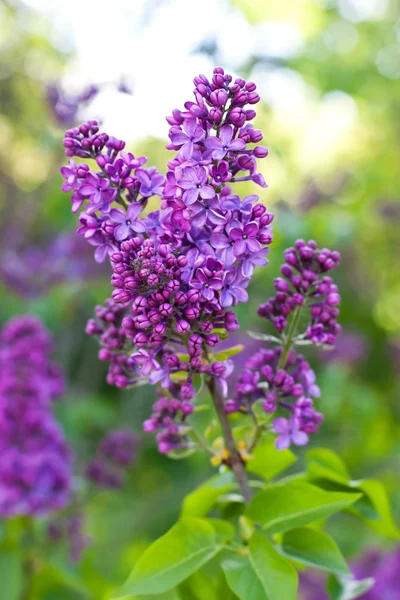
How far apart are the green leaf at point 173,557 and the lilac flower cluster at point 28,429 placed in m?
0.81

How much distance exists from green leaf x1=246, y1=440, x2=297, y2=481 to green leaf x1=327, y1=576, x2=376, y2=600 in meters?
0.29

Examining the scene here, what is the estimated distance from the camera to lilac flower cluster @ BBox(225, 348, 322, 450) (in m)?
1.09

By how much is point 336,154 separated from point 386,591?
19.1 feet

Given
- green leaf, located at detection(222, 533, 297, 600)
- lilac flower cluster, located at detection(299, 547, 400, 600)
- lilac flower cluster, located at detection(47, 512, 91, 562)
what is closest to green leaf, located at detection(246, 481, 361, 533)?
green leaf, located at detection(222, 533, 297, 600)

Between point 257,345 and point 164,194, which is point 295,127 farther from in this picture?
point 164,194

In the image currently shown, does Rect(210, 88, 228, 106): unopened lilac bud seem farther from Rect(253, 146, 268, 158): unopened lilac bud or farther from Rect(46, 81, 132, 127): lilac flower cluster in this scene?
Rect(46, 81, 132, 127): lilac flower cluster

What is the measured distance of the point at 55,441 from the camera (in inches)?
72.6

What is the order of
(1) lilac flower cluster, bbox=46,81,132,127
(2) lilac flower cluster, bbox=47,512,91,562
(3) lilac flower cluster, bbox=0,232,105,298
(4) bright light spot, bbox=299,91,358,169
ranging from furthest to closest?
(4) bright light spot, bbox=299,91,358,169 → (3) lilac flower cluster, bbox=0,232,105,298 → (1) lilac flower cluster, bbox=46,81,132,127 → (2) lilac flower cluster, bbox=47,512,91,562

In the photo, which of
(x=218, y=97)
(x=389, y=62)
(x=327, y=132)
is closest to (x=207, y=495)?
(x=218, y=97)

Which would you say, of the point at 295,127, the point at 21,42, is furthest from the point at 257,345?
the point at 21,42

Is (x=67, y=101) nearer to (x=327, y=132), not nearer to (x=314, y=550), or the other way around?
(x=314, y=550)

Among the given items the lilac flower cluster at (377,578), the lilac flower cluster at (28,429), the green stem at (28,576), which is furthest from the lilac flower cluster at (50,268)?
the lilac flower cluster at (377,578)

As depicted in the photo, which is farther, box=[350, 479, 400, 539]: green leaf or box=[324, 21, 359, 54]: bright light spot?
box=[324, 21, 359, 54]: bright light spot

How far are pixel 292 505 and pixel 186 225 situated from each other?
48 centimetres
